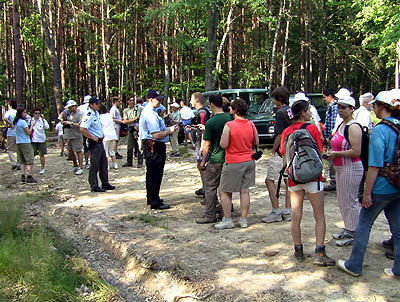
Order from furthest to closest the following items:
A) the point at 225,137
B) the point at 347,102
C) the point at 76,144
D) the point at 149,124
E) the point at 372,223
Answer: the point at 76,144
the point at 149,124
the point at 225,137
the point at 347,102
the point at 372,223

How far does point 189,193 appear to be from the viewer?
25.3 ft

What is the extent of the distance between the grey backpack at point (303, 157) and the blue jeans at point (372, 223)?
60cm

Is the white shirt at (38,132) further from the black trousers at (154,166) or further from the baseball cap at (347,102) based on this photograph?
the baseball cap at (347,102)

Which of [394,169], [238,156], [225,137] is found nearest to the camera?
[394,169]

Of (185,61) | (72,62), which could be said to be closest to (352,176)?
(185,61)

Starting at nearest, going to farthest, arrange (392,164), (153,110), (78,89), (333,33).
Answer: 1. (392,164)
2. (153,110)
3. (333,33)
4. (78,89)

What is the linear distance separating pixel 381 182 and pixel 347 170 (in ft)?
3.12

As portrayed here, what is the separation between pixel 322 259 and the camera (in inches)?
157

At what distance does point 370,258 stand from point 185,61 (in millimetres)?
29439

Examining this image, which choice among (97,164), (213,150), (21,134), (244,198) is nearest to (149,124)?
(213,150)

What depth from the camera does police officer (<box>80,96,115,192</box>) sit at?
25.2 ft

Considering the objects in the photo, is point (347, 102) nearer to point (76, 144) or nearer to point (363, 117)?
point (363, 117)

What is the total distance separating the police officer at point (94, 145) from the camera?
7.70 meters

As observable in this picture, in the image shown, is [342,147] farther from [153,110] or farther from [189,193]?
[189,193]
